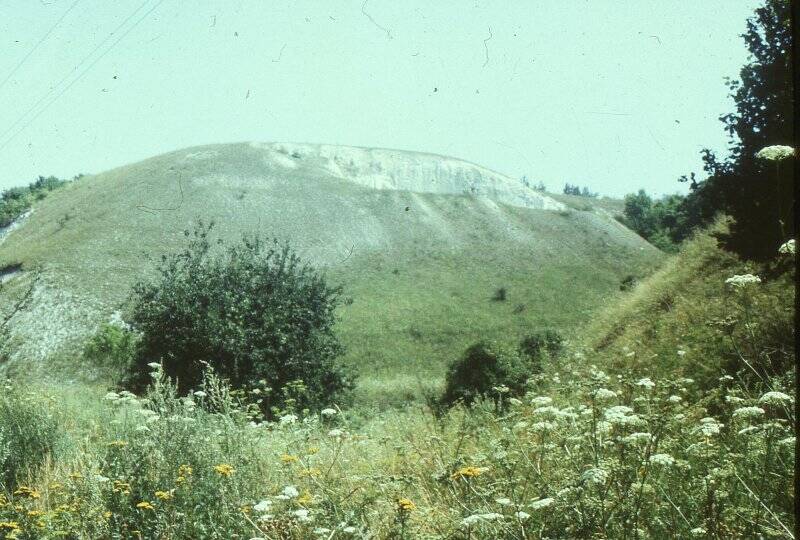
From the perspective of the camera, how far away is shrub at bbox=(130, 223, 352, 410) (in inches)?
611

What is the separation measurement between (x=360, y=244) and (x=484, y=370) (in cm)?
4108

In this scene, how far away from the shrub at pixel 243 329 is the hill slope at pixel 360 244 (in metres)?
15.3

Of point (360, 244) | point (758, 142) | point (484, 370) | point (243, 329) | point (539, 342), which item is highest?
point (360, 244)

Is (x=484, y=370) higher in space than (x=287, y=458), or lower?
lower

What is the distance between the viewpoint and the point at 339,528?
3625 mm

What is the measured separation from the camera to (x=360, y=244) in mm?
58281

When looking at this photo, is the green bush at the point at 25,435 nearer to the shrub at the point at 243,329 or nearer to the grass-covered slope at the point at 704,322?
the grass-covered slope at the point at 704,322

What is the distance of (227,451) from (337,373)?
1186 cm

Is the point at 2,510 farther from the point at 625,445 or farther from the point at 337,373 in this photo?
the point at 337,373

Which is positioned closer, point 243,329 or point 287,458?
point 287,458

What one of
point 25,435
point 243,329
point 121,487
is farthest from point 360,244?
point 121,487

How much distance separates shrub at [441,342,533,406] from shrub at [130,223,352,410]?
3.72m

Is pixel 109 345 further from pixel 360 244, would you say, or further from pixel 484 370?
pixel 360 244

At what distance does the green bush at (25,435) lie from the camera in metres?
6.61
